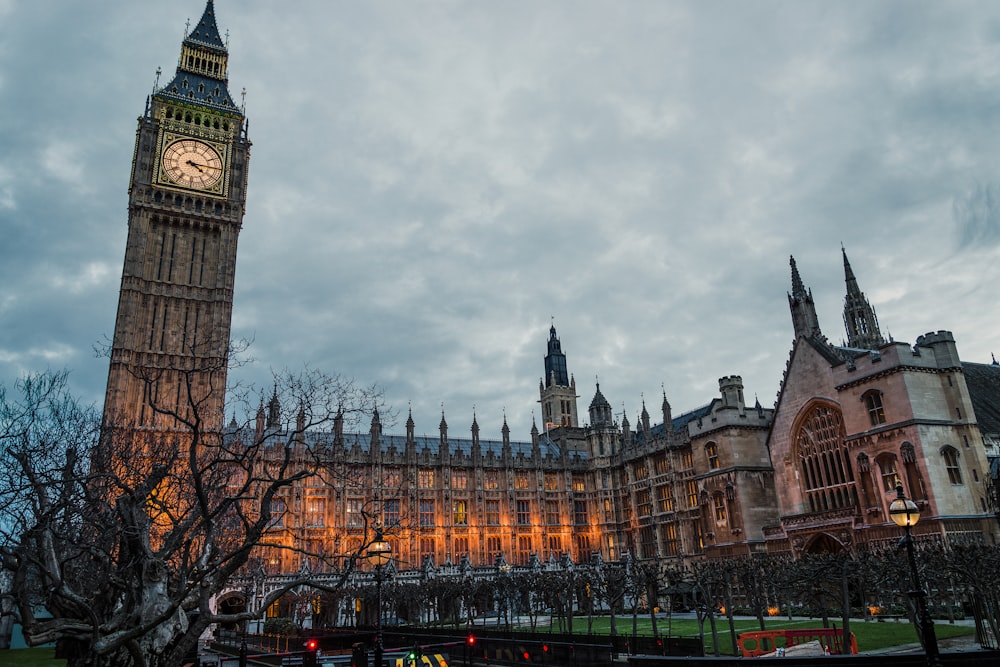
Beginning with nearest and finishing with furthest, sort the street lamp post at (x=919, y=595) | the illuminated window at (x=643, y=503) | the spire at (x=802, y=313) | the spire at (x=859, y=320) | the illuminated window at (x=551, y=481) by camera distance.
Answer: the street lamp post at (x=919, y=595)
the spire at (x=802, y=313)
the illuminated window at (x=643, y=503)
the illuminated window at (x=551, y=481)
the spire at (x=859, y=320)

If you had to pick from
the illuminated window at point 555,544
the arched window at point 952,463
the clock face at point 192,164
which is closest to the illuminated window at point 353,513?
the illuminated window at point 555,544

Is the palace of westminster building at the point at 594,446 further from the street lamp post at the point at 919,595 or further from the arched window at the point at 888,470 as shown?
the street lamp post at the point at 919,595

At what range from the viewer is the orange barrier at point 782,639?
2261 cm

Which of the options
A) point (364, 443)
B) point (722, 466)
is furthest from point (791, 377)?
point (364, 443)

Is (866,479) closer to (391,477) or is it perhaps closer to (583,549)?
(583,549)

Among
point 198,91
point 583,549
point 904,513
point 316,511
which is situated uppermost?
point 198,91

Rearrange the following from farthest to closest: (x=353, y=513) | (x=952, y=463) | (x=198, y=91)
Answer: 1. (x=198, y=91)
2. (x=353, y=513)
3. (x=952, y=463)

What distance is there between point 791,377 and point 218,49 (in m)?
70.8

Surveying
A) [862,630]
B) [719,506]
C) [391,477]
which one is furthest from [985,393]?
[391,477]

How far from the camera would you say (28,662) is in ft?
104

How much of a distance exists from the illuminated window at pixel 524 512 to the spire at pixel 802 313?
31987 mm

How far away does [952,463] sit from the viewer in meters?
38.5

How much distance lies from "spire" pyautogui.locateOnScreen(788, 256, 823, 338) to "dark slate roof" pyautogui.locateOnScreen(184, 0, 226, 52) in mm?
68125

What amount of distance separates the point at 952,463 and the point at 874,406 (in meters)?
4.96
